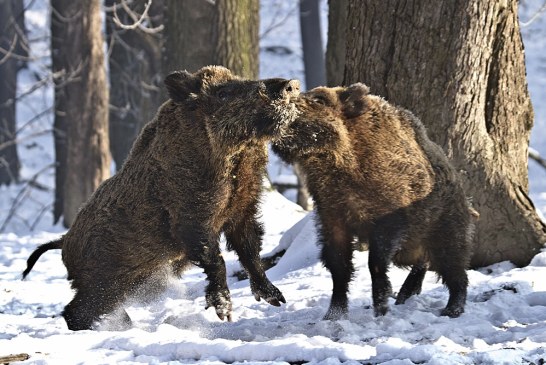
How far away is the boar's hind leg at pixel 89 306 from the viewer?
593 centimetres

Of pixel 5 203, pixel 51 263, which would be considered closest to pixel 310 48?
pixel 5 203

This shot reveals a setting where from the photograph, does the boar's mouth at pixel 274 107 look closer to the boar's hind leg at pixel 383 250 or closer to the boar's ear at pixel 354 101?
the boar's ear at pixel 354 101

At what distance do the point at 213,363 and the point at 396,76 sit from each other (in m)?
3.56

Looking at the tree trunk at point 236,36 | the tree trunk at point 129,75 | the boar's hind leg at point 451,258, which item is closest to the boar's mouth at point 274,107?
the boar's hind leg at point 451,258

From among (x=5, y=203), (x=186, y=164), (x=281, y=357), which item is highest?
(x=186, y=164)

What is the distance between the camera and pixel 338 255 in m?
6.17

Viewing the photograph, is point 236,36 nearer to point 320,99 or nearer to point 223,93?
point 320,99

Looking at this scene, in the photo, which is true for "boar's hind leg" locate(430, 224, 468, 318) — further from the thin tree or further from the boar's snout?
the thin tree

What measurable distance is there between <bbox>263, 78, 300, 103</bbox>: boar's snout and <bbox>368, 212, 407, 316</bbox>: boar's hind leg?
1.13 m

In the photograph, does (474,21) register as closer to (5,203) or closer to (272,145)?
(272,145)

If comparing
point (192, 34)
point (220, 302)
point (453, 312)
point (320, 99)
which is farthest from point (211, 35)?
point (453, 312)

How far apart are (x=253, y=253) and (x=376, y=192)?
96 cm

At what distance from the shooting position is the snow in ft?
14.5

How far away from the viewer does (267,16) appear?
33.3 m
